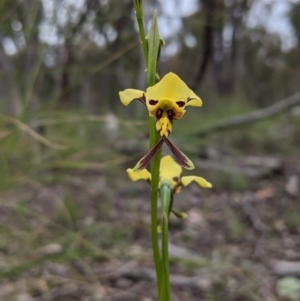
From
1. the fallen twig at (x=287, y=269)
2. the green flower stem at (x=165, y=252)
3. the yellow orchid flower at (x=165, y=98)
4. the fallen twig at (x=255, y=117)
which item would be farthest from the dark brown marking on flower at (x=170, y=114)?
the fallen twig at (x=255, y=117)

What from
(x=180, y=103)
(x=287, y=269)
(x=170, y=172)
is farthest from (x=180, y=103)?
(x=287, y=269)

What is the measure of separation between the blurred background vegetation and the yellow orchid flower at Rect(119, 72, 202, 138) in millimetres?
131

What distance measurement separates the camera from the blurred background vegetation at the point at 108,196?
1372mm

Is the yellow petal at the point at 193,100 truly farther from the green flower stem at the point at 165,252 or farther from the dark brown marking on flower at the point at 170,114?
the green flower stem at the point at 165,252

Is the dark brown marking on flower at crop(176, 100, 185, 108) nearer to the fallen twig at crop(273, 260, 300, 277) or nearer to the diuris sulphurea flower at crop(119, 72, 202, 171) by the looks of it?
the diuris sulphurea flower at crop(119, 72, 202, 171)

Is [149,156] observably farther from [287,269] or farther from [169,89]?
[287,269]

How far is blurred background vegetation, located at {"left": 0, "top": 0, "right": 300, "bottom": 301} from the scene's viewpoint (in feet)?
4.50

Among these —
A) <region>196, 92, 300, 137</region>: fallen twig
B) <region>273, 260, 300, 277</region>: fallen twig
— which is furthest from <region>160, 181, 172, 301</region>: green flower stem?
<region>196, 92, 300, 137</region>: fallen twig

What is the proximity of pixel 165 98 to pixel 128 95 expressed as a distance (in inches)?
1.9

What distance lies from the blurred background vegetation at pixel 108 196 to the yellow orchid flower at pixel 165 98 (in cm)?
13

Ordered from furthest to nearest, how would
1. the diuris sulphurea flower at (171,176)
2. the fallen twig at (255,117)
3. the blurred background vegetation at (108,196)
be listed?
the fallen twig at (255,117) < the blurred background vegetation at (108,196) < the diuris sulphurea flower at (171,176)

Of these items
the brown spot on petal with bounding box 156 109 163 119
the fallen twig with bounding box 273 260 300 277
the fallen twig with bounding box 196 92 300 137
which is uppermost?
the fallen twig with bounding box 196 92 300 137

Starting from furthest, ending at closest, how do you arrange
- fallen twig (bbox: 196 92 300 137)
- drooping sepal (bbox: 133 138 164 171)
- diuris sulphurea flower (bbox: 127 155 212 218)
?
fallen twig (bbox: 196 92 300 137), diuris sulphurea flower (bbox: 127 155 212 218), drooping sepal (bbox: 133 138 164 171)

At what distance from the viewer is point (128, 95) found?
0.55 metres
